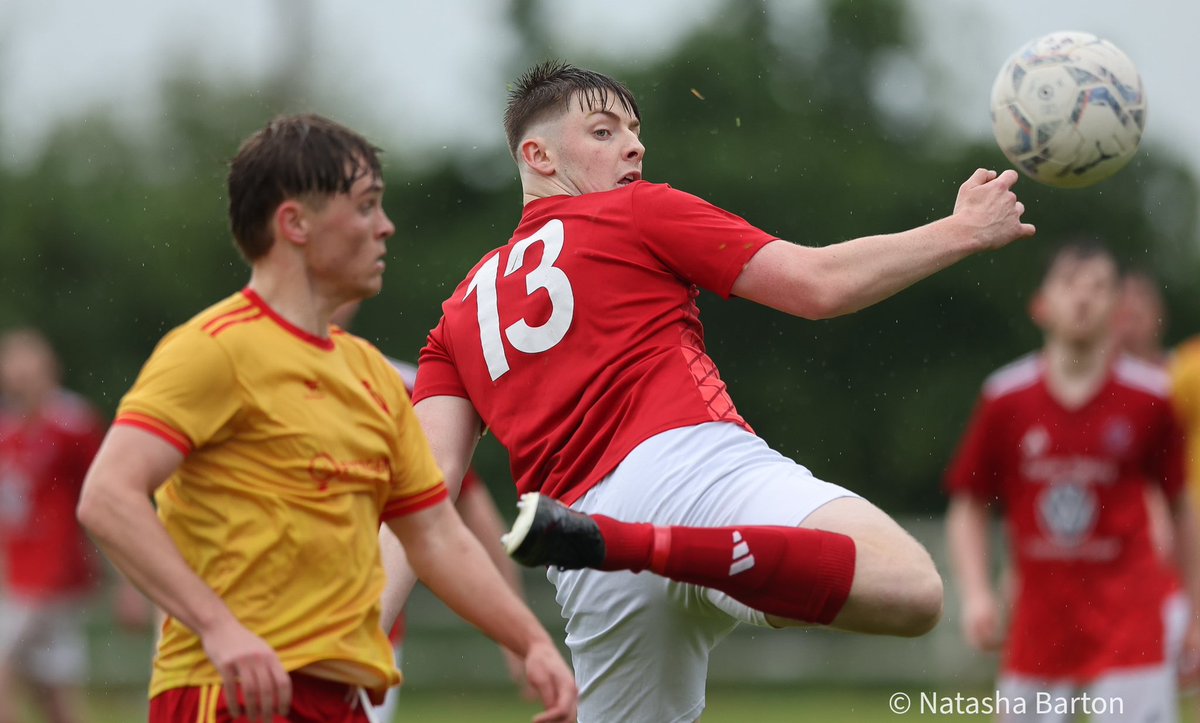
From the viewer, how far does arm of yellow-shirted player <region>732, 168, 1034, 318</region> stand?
4340mm

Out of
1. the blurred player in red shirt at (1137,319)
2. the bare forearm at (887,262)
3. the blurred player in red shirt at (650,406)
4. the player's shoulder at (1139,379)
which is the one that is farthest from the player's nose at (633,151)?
the blurred player in red shirt at (1137,319)

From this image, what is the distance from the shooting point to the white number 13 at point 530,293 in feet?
15.2

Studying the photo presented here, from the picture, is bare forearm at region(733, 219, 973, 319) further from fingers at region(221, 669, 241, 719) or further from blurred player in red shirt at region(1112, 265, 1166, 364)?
blurred player in red shirt at region(1112, 265, 1166, 364)

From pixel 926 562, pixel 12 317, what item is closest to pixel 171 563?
pixel 926 562

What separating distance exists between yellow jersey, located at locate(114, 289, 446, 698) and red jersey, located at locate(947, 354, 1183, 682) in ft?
14.2

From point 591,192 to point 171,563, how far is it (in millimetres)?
2109

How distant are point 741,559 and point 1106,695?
3430mm

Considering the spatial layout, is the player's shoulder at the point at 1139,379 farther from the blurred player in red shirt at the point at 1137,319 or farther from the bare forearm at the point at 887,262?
the bare forearm at the point at 887,262

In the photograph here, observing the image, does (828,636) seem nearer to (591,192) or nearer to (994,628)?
(994,628)

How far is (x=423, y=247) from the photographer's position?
17797 millimetres

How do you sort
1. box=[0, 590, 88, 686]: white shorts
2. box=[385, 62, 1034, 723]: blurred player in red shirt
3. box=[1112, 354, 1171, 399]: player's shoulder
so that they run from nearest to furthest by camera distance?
box=[385, 62, 1034, 723]: blurred player in red shirt, box=[1112, 354, 1171, 399]: player's shoulder, box=[0, 590, 88, 686]: white shorts

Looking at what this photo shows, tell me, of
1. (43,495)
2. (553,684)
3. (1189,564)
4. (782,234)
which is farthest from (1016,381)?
(782,234)

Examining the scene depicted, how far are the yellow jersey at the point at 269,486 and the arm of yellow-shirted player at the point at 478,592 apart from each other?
0.64 feet

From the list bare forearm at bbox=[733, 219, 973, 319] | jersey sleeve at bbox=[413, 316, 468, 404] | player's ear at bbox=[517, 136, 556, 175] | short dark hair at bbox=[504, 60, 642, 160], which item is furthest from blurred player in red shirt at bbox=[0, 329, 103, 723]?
bare forearm at bbox=[733, 219, 973, 319]
